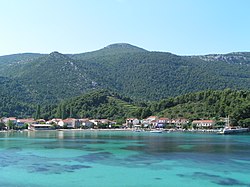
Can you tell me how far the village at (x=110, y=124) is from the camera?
10875 cm

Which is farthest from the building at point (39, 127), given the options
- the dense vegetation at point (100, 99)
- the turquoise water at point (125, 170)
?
the turquoise water at point (125, 170)

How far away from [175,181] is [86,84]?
558ft

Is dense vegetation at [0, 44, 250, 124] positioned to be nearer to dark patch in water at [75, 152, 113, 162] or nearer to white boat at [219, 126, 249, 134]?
white boat at [219, 126, 249, 134]

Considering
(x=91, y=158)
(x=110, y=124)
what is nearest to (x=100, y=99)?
(x=110, y=124)

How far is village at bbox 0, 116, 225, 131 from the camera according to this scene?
108750 millimetres

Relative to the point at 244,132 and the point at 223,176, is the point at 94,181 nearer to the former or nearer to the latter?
the point at 223,176

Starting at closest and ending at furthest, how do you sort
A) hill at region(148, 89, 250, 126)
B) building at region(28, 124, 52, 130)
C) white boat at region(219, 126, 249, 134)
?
white boat at region(219, 126, 249, 134), hill at region(148, 89, 250, 126), building at region(28, 124, 52, 130)

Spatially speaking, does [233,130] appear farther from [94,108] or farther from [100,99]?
[100,99]

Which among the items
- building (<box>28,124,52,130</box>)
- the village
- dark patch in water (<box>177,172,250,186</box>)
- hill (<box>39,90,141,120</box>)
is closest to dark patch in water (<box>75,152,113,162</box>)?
dark patch in water (<box>177,172,250,186</box>)

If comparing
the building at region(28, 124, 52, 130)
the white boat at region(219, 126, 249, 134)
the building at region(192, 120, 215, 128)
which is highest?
the building at region(192, 120, 215, 128)

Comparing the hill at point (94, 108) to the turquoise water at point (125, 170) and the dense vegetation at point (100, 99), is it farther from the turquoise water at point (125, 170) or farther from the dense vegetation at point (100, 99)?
the turquoise water at point (125, 170)

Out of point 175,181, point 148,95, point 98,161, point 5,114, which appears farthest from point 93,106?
point 175,181

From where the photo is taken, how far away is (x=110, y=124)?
129 meters

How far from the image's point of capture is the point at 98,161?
112 feet
